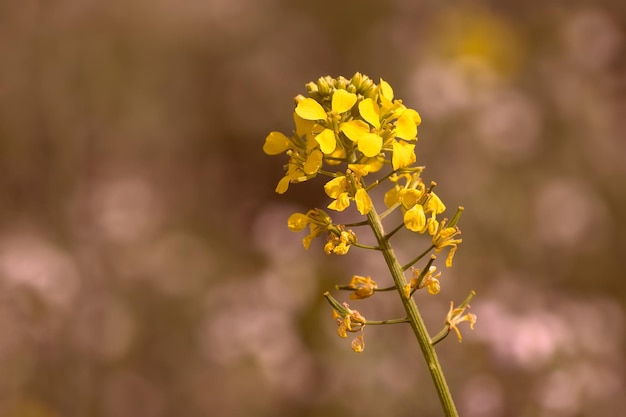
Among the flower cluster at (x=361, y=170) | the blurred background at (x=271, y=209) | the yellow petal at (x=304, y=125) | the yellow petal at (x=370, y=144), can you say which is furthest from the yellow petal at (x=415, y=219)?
the blurred background at (x=271, y=209)

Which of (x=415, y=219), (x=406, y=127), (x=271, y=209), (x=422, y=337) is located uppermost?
(x=406, y=127)

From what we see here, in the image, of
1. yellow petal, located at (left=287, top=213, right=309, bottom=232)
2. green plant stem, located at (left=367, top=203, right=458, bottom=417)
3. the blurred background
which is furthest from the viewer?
the blurred background

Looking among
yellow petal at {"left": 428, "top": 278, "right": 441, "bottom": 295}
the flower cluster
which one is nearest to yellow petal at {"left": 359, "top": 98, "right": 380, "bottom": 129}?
the flower cluster

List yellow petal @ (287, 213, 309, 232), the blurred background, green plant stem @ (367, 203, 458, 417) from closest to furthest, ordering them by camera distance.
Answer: green plant stem @ (367, 203, 458, 417) → yellow petal @ (287, 213, 309, 232) → the blurred background

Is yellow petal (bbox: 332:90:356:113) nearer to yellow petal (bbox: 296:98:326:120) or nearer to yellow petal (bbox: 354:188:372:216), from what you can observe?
yellow petal (bbox: 296:98:326:120)

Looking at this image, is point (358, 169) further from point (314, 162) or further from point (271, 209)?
point (271, 209)

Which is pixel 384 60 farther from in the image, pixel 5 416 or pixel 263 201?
pixel 5 416

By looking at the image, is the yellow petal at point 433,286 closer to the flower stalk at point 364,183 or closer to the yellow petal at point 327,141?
the flower stalk at point 364,183

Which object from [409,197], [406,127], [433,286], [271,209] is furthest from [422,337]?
[271,209]
